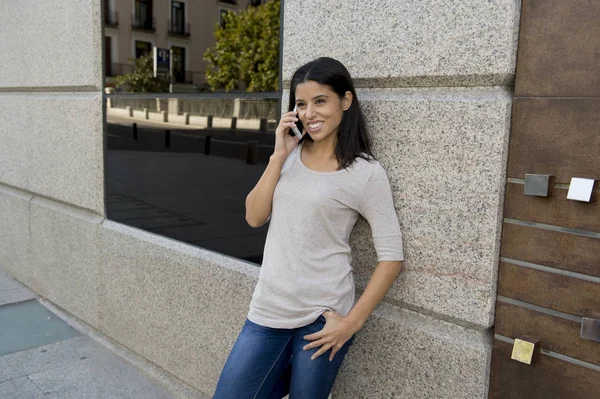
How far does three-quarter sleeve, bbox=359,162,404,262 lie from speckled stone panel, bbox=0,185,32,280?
431 cm

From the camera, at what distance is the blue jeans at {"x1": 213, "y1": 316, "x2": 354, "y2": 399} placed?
2.17 meters

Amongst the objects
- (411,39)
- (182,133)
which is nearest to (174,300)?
(182,133)

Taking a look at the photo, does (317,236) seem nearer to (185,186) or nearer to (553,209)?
(553,209)

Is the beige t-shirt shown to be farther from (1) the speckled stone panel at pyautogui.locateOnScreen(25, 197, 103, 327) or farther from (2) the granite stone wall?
(1) the speckled stone panel at pyautogui.locateOnScreen(25, 197, 103, 327)

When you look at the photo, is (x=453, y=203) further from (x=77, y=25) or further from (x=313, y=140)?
(x=77, y=25)

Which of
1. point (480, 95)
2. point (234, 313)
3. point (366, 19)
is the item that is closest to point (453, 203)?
point (480, 95)

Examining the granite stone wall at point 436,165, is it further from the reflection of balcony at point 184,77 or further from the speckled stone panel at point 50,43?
the speckled stone panel at point 50,43

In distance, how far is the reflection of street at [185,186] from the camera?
335cm

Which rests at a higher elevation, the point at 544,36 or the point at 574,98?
the point at 544,36

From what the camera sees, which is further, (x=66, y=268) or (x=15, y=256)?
(x=15, y=256)

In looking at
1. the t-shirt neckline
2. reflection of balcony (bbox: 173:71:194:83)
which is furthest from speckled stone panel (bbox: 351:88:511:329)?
reflection of balcony (bbox: 173:71:194:83)

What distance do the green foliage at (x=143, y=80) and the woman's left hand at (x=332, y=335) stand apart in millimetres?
2490

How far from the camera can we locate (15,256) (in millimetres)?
5793

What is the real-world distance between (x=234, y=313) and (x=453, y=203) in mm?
1557
